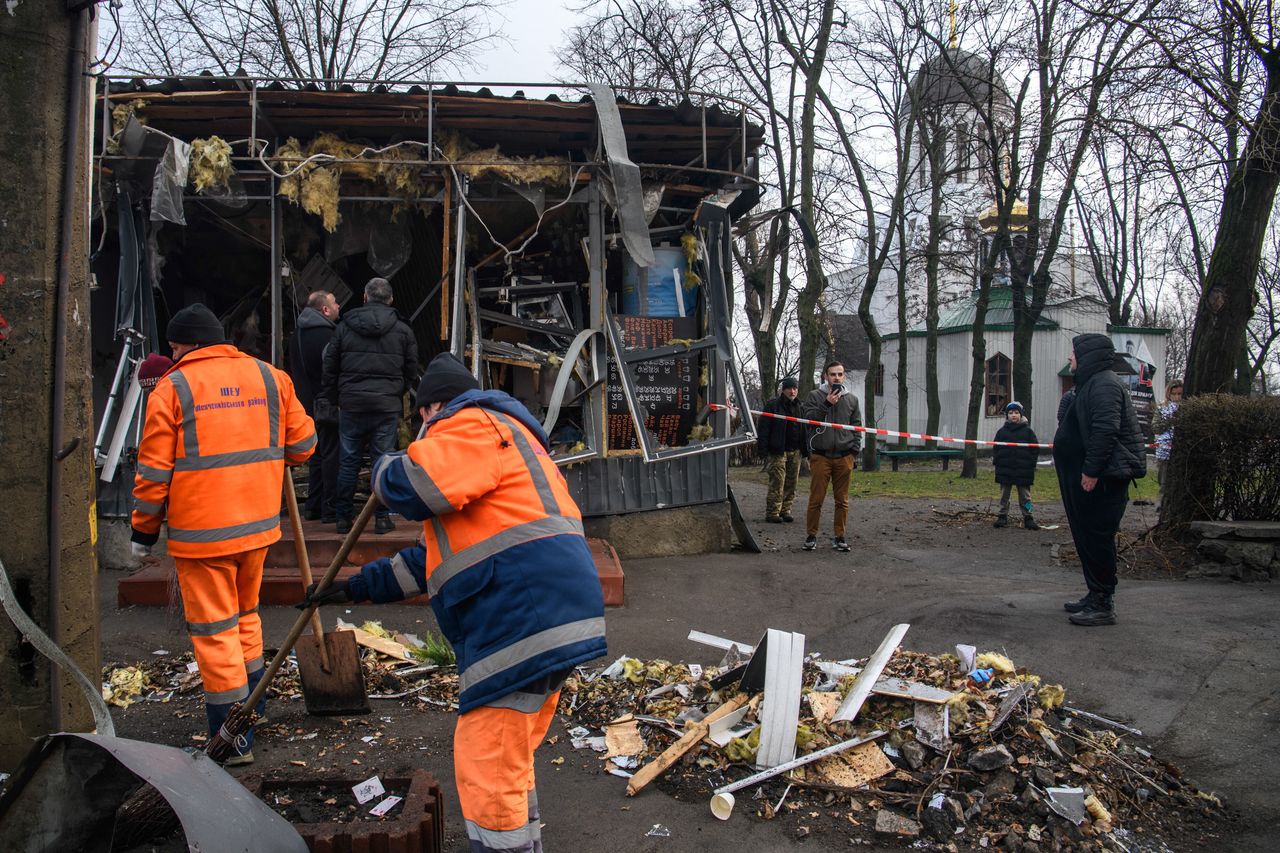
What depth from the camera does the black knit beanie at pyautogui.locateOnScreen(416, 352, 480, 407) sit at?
2887 mm

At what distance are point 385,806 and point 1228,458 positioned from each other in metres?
7.85

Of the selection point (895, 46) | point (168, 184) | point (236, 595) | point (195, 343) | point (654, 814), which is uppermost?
point (895, 46)

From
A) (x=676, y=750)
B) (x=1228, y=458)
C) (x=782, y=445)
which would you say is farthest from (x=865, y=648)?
(x=782, y=445)

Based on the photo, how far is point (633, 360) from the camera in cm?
832

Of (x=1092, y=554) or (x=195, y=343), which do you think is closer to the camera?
(x=195, y=343)

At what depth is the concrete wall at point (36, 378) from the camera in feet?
9.57

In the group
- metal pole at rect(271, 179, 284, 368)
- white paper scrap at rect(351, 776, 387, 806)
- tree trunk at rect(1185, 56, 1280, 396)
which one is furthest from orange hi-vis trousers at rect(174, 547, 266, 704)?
tree trunk at rect(1185, 56, 1280, 396)

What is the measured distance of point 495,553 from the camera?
8.51 feet

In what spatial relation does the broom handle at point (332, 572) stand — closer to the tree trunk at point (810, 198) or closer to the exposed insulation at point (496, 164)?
the exposed insulation at point (496, 164)

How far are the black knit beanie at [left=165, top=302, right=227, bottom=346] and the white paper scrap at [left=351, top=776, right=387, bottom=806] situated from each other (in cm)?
208

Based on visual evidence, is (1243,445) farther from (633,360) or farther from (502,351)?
(502,351)

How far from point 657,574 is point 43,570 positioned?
5.30 metres

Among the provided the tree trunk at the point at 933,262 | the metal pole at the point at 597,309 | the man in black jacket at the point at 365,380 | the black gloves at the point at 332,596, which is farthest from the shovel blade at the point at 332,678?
the tree trunk at the point at 933,262

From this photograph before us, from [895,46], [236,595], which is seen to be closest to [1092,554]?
[236,595]
